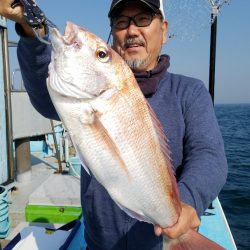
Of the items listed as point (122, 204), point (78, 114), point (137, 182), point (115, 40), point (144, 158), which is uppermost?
point (115, 40)

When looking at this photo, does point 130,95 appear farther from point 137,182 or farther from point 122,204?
point 122,204

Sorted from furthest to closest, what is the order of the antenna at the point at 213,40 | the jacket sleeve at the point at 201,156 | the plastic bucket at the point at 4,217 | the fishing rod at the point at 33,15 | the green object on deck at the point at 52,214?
the antenna at the point at 213,40 → the plastic bucket at the point at 4,217 → the green object on deck at the point at 52,214 → the jacket sleeve at the point at 201,156 → the fishing rod at the point at 33,15

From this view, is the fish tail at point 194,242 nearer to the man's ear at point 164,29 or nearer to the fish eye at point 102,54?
the fish eye at point 102,54

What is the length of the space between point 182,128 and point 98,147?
0.80 m

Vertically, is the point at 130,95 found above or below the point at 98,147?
above

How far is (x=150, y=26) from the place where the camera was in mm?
2488

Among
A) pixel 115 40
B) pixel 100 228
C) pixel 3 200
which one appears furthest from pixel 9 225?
pixel 115 40

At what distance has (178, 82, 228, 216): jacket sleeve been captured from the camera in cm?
196

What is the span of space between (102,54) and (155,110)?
740mm

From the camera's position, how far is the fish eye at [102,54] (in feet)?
5.80

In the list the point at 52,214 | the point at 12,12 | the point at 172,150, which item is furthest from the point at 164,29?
the point at 52,214

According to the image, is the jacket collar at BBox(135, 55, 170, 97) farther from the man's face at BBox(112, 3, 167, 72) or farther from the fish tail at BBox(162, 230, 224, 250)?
the fish tail at BBox(162, 230, 224, 250)

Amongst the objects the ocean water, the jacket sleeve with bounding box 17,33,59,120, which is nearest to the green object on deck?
the jacket sleeve with bounding box 17,33,59,120

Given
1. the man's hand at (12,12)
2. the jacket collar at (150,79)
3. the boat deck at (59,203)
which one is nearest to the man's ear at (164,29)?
the jacket collar at (150,79)
